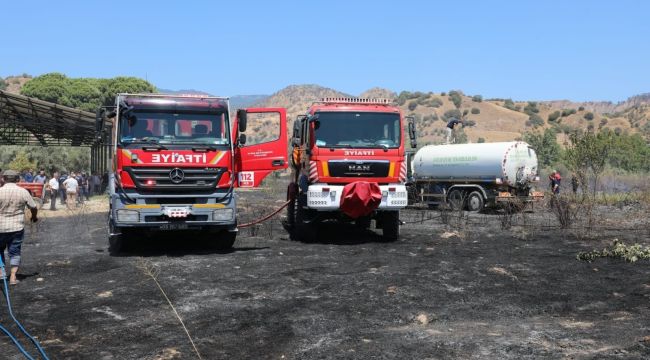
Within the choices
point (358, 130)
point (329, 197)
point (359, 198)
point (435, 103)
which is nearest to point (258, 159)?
point (329, 197)

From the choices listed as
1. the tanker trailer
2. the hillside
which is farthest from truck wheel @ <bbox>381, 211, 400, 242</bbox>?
the hillside

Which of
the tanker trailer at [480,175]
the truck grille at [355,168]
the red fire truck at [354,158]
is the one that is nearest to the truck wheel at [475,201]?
the tanker trailer at [480,175]

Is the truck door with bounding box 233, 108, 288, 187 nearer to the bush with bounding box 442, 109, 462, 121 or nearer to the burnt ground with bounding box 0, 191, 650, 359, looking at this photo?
the burnt ground with bounding box 0, 191, 650, 359

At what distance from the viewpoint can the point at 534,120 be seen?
77438 mm

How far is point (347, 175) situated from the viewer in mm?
12734

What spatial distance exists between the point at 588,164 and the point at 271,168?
1142cm

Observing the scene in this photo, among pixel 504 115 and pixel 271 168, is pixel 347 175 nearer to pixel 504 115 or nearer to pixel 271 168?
pixel 271 168

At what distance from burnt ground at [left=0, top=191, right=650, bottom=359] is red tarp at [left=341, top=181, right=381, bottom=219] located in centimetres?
88

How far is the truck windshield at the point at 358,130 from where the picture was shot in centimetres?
1288

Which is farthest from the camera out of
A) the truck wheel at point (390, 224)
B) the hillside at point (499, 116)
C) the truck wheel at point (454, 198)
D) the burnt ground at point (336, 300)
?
the hillside at point (499, 116)

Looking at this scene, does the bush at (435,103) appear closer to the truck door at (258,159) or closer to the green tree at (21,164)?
the green tree at (21,164)

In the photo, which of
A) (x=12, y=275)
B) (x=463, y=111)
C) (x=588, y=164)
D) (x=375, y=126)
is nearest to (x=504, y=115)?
(x=463, y=111)

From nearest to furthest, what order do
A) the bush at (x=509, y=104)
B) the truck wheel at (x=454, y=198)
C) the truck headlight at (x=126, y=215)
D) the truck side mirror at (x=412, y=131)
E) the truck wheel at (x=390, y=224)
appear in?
the truck headlight at (x=126, y=215) < the truck side mirror at (x=412, y=131) < the truck wheel at (x=390, y=224) < the truck wheel at (x=454, y=198) < the bush at (x=509, y=104)

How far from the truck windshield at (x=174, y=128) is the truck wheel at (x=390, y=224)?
4614 millimetres
